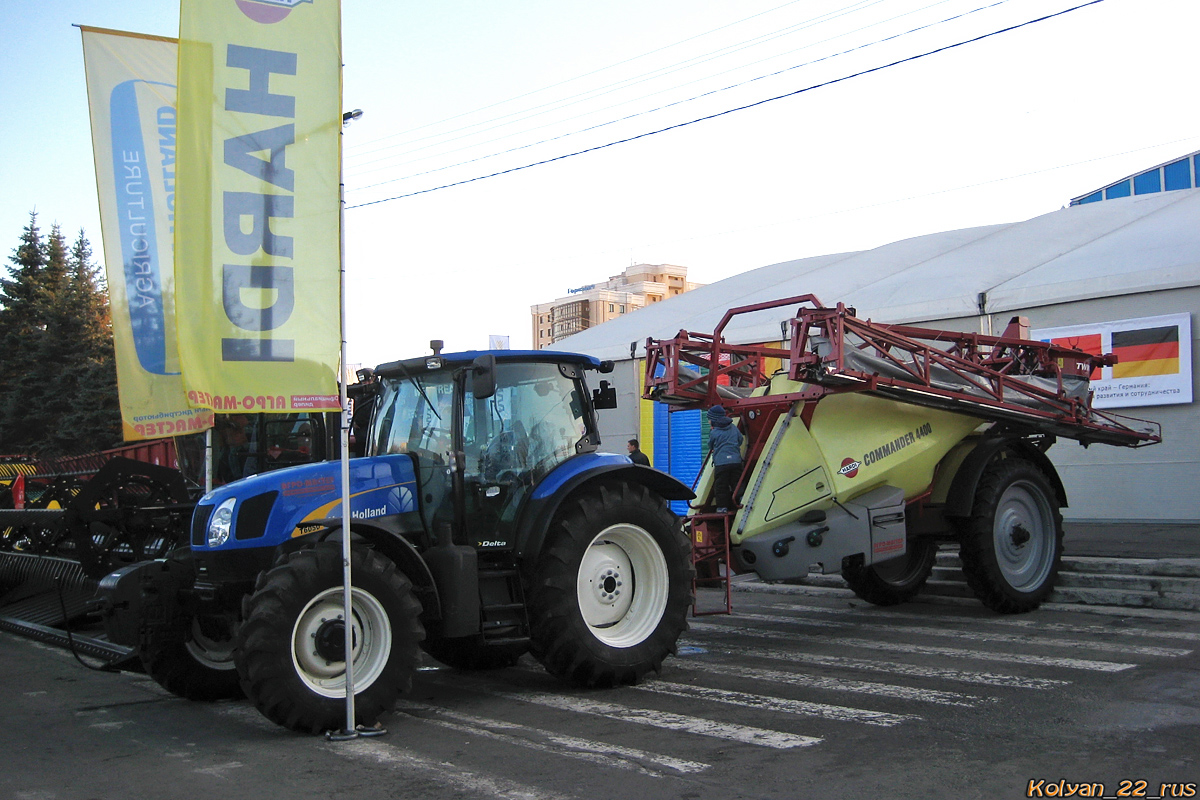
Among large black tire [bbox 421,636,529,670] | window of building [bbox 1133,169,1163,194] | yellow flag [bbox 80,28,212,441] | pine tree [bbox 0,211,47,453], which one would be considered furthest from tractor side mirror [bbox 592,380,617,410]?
pine tree [bbox 0,211,47,453]

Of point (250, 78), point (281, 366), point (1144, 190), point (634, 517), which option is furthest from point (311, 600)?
point (1144, 190)

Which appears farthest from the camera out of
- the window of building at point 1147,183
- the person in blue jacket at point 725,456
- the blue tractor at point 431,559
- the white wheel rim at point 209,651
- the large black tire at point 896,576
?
the window of building at point 1147,183

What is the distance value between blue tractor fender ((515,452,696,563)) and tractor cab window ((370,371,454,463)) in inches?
28.1

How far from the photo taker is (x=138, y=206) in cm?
1235

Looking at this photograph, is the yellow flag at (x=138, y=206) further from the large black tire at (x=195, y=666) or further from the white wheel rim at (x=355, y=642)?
the white wheel rim at (x=355, y=642)

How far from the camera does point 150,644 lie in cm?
655

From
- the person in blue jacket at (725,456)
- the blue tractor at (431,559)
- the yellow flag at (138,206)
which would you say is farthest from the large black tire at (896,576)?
the yellow flag at (138,206)

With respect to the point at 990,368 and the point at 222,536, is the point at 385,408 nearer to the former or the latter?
the point at 222,536

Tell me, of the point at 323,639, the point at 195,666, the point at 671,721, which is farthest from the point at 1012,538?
the point at 195,666

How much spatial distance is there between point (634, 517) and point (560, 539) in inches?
26.4

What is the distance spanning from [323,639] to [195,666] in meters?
1.71

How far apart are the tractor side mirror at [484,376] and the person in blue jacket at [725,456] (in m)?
3.13

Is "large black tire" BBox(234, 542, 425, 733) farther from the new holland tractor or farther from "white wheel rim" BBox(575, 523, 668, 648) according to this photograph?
the new holland tractor

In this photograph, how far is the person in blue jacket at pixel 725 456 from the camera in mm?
9023
